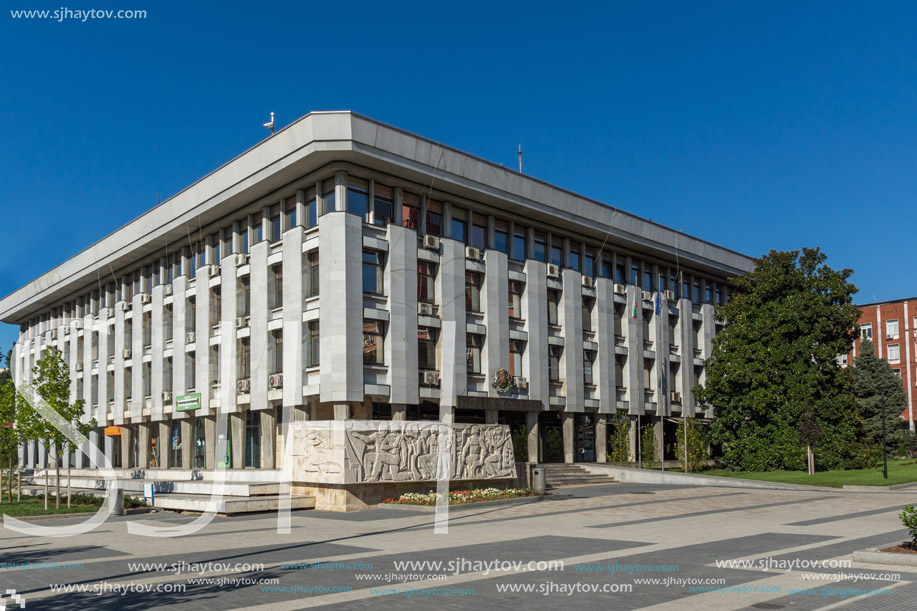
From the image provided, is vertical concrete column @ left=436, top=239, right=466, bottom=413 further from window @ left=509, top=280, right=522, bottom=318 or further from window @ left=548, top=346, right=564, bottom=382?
window @ left=548, top=346, right=564, bottom=382

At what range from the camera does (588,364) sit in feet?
149

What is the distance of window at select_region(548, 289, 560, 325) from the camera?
43.8 meters

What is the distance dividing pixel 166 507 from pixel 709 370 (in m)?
30.7

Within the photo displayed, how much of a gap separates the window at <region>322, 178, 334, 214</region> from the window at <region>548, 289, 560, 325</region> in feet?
45.8

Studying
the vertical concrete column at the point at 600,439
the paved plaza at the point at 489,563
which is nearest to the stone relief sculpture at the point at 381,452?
the paved plaza at the point at 489,563

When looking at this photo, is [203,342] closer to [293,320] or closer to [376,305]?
[293,320]

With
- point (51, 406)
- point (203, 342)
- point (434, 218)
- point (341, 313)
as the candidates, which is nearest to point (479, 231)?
point (434, 218)

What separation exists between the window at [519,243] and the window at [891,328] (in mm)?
58872

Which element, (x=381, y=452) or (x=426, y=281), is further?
(x=426, y=281)

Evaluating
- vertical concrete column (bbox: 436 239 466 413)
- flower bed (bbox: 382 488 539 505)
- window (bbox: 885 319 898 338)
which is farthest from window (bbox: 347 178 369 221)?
window (bbox: 885 319 898 338)

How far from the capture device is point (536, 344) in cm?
4181

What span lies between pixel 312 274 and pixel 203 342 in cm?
968

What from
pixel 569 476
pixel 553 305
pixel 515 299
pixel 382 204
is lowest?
pixel 569 476

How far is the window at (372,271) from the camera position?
115 feet
